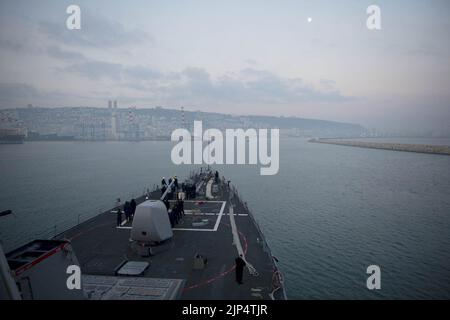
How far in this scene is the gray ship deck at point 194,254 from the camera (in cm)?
1420

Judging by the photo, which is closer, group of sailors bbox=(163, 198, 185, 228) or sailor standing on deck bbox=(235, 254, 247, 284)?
sailor standing on deck bbox=(235, 254, 247, 284)

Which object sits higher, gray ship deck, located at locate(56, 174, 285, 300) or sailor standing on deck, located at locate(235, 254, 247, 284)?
sailor standing on deck, located at locate(235, 254, 247, 284)

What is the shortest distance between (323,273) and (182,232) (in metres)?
11.8

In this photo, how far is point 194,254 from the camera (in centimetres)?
1841

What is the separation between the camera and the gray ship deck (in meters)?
14.2

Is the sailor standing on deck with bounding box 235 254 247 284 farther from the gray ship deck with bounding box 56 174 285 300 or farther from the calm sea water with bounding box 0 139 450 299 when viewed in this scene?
A: the calm sea water with bounding box 0 139 450 299

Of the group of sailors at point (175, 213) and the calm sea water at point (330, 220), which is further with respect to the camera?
the group of sailors at point (175, 213)

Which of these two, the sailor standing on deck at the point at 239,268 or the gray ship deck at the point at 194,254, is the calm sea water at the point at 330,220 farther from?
the sailor standing on deck at the point at 239,268

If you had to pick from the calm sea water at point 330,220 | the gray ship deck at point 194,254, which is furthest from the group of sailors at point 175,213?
the calm sea water at point 330,220

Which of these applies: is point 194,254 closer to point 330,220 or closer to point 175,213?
point 175,213

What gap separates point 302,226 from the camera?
118 feet

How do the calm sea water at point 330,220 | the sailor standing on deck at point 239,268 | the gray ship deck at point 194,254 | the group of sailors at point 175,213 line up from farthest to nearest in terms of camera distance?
the group of sailors at point 175,213
the calm sea water at point 330,220
the gray ship deck at point 194,254
the sailor standing on deck at point 239,268

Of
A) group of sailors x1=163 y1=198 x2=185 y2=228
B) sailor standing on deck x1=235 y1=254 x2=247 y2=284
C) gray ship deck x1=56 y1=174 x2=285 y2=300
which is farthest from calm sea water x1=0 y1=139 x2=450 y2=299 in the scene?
group of sailors x1=163 y1=198 x2=185 y2=228

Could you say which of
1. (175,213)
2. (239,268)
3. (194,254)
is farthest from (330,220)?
(239,268)
